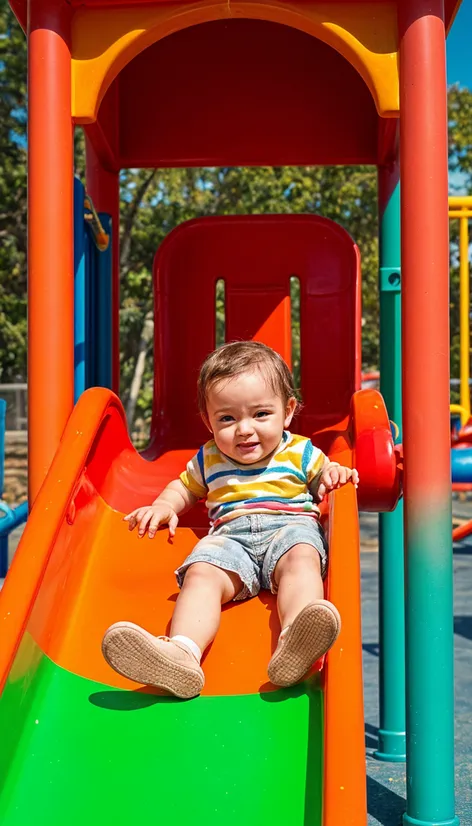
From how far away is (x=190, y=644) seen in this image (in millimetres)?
2402

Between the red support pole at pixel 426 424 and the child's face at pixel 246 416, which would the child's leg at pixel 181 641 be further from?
the red support pole at pixel 426 424

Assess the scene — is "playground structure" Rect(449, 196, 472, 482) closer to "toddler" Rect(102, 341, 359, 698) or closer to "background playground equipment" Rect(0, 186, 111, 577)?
"toddler" Rect(102, 341, 359, 698)

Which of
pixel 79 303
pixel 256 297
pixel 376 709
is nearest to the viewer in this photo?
pixel 79 303

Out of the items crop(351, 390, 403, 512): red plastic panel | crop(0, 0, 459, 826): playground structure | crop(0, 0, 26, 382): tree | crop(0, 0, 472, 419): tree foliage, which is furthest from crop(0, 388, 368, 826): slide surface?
crop(0, 0, 26, 382): tree

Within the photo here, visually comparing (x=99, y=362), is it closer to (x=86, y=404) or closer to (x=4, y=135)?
(x=86, y=404)

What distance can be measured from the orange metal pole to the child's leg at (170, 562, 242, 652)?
65 cm

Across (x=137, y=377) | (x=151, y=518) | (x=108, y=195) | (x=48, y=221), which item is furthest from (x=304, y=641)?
(x=137, y=377)

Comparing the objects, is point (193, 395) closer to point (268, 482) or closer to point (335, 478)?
point (268, 482)

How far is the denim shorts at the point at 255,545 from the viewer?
2.69 meters

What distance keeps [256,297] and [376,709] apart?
2.06 metres

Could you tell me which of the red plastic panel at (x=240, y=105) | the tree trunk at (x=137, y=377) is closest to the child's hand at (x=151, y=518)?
the red plastic panel at (x=240, y=105)

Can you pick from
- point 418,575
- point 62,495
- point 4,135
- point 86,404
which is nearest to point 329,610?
point 418,575

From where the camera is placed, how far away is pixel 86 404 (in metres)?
3.03

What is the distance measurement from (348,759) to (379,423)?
1.25 meters
